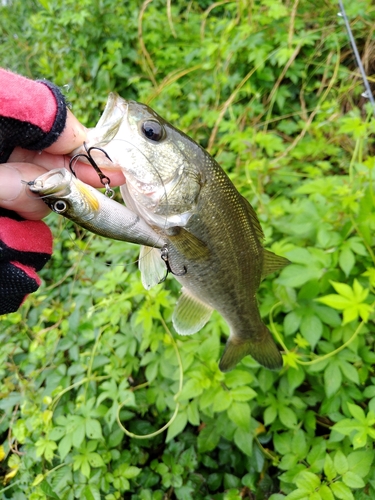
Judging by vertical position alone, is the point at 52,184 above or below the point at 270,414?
above

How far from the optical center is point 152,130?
3.70 ft

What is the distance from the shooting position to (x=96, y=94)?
3297 mm

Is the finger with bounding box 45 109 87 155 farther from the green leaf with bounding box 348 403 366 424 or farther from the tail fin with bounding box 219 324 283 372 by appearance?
Result: the green leaf with bounding box 348 403 366 424

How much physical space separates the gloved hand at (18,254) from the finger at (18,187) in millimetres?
57

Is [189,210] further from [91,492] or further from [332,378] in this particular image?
[91,492]

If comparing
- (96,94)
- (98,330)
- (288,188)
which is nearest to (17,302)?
(98,330)

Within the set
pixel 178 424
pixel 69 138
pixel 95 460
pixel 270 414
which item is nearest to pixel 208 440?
pixel 178 424

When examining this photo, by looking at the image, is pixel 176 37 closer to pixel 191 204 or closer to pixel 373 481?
pixel 191 204

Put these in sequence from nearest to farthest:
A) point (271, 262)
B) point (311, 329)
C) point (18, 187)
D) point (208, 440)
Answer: point (18, 187) < point (271, 262) < point (311, 329) < point (208, 440)

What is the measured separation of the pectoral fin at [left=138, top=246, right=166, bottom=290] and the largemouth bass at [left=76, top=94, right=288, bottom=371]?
0.05 meters

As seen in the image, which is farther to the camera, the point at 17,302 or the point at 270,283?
the point at 270,283

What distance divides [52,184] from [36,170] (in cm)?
22

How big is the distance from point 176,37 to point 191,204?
9.74 ft

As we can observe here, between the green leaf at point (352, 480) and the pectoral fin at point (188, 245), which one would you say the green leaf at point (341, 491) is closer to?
the green leaf at point (352, 480)
